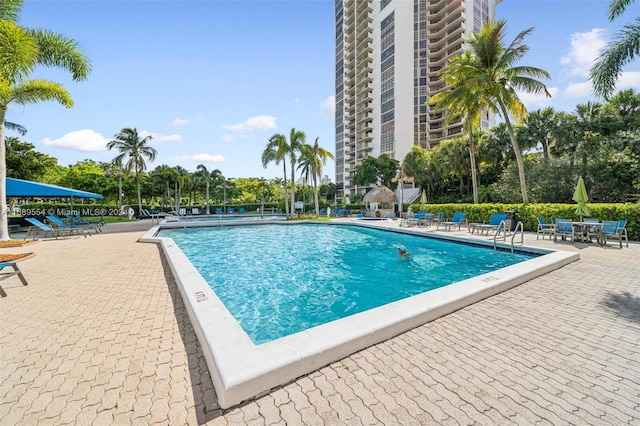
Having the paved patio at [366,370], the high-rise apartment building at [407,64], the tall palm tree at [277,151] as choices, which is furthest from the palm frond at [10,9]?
the high-rise apartment building at [407,64]

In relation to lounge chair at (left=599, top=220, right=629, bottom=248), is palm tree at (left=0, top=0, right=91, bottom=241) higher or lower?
higher

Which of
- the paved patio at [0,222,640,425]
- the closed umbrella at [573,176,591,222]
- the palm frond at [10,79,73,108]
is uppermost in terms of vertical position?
the palm frond at [10,79,73,108]

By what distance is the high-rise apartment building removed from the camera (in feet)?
176

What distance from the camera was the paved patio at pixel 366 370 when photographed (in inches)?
82.1

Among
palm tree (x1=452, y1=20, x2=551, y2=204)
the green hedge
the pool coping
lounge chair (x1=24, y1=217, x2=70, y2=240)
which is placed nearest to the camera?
the pool coping

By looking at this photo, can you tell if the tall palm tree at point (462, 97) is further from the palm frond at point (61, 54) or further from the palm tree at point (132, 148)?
the palm tree at point (132, 148)

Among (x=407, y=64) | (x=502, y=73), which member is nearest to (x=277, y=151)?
(x=502, y=73)

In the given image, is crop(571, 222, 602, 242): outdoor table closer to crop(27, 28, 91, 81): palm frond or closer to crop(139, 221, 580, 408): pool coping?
crop(139, 221, 580, 408): pool coping

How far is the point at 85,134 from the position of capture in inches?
2063

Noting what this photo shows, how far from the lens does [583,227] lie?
10125 mm

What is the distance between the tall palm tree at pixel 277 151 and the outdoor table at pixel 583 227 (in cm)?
1983

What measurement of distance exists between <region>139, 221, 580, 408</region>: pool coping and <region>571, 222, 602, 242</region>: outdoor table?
25.9 feet

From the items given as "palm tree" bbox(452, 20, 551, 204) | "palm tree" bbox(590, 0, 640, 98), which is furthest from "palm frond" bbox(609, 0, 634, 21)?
"palm tree" bbox(452, 20, 551, 204)

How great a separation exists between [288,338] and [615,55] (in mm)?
11276
